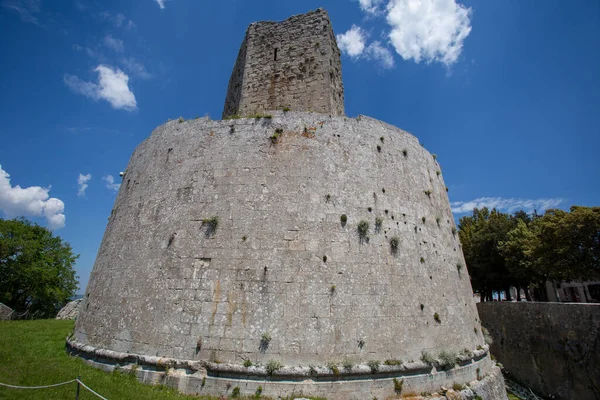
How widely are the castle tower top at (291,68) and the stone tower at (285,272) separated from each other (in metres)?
2.86

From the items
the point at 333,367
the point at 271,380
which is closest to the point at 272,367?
the point at 271,380

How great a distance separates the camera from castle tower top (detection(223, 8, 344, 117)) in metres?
12.5

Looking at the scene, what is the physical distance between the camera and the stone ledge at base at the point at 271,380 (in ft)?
22.9

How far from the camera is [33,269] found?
2705 centimetres

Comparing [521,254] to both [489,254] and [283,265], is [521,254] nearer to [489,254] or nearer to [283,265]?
[489,254]

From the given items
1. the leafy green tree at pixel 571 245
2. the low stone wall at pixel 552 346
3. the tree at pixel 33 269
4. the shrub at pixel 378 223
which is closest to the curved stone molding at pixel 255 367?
the shrub at pixel 378 223

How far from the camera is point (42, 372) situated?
7316mm

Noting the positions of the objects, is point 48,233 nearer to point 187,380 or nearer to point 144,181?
point 144,181

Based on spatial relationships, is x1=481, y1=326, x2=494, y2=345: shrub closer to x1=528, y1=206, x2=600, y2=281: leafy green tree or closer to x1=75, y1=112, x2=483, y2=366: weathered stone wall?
x1=75, y1=112, x2=483, y2=366: weathered stone wall

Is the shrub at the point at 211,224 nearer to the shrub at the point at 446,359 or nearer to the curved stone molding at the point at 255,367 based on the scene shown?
the curved stone molding at the point at 255,367

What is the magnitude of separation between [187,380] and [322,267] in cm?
420

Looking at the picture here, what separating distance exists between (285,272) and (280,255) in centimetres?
48

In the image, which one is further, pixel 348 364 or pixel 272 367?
pixel 348 364

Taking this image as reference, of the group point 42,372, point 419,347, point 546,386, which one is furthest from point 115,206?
point 546,386
